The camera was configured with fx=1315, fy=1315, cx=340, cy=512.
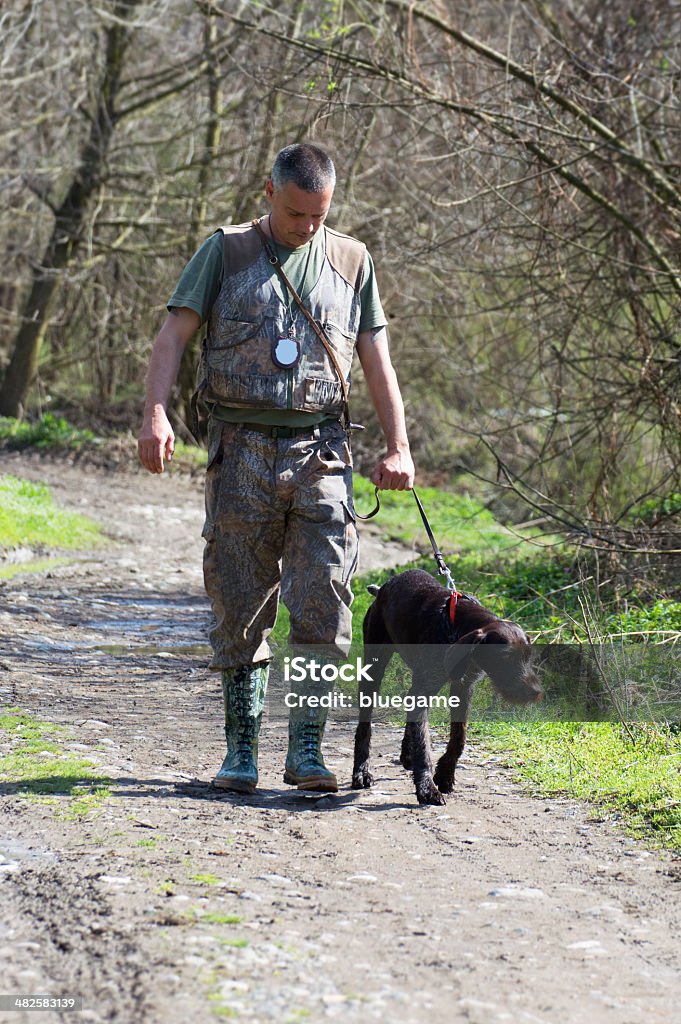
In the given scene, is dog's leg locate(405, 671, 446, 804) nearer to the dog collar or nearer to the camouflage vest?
the dog collar

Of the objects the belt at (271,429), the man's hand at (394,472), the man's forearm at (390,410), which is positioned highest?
the man's forearm at (390,410)

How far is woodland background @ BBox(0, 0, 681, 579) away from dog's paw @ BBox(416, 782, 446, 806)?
2.12 metres

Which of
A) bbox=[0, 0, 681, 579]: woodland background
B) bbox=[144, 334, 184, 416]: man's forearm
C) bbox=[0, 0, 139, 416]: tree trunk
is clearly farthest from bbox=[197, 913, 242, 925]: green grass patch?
bbox=[0, 0, 139, 416]: tree trunk

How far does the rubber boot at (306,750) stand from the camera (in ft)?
16.8

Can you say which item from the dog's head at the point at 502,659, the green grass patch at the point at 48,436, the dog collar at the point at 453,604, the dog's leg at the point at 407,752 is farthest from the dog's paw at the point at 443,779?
the green grass patch at the point at 48,436

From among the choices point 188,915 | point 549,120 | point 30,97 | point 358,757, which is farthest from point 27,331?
point 188,915

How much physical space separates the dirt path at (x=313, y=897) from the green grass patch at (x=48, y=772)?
0.20ft

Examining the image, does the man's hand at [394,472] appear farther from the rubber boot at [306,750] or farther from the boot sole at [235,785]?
the boot sole at [235,785]

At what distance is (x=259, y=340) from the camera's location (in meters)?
4.97

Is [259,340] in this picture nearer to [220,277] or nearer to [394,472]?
[220,277]

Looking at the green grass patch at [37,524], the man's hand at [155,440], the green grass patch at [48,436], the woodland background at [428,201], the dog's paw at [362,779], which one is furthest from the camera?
the green grass patch at [48,436]

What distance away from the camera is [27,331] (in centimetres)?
1977

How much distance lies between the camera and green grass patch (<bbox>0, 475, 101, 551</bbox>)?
12164 mm

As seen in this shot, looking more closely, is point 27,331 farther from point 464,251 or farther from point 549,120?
point 549,120
